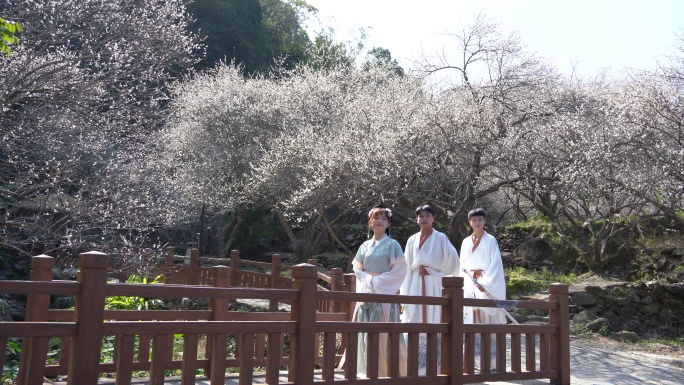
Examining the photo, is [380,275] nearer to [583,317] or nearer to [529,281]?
[583,317]

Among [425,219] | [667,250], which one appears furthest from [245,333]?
[667,250]

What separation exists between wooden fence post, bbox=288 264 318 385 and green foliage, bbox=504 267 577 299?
360 inches

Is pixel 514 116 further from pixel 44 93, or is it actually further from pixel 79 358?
pixel 79 358

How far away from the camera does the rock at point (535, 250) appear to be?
1619 cm

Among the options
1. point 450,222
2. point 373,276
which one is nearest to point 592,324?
point 450,222

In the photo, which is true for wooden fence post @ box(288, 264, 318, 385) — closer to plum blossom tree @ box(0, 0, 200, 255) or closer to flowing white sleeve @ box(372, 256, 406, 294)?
flowing white sleeve @ box(372, 256, 406, 294)

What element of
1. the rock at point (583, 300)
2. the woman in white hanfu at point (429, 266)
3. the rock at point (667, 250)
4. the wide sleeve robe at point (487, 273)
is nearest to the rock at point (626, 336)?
the rock at point (583, 300)

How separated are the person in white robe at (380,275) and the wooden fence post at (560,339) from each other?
4.70 feet

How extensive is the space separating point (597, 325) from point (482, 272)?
5340 mm

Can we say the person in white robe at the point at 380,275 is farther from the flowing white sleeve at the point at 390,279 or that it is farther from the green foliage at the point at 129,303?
the green foliage at the point at 129,303

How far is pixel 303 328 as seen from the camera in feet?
14.0

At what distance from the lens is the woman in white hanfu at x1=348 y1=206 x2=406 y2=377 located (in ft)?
18.6

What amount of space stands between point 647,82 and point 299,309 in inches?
445

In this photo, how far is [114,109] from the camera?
9.73 m
